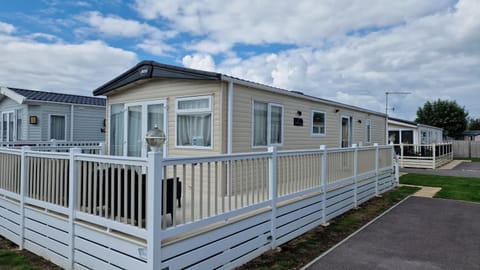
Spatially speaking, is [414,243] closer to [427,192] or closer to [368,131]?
[427,192]

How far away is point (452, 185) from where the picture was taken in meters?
10.2

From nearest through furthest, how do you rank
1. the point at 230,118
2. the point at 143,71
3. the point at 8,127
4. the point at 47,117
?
the point at 230,118, the point at 143,71, the point at 47,117, the point at 8,127

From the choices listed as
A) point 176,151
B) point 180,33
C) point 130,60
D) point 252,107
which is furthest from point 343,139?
point 130,60

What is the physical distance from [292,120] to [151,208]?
19.8 feet

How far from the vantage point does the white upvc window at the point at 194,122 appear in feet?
20.9

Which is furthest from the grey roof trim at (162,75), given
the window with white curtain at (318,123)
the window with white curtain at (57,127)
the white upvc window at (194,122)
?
the window with white curtain at (57,127)

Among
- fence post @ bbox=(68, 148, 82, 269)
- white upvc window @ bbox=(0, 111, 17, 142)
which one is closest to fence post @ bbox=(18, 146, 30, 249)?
fence post @ bbox=(68, 148, 82, 269)

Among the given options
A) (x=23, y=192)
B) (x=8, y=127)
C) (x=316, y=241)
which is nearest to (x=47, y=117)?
(x=8, y=127)

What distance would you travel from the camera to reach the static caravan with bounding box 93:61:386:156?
6.21 metres

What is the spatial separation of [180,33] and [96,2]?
345 centimetres

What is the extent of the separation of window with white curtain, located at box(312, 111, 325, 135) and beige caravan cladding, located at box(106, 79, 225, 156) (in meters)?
4.04

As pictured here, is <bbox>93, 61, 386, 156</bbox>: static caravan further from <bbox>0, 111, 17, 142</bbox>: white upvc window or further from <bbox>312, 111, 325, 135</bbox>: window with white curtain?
<bbox>0, 111, 17, 142</bbox>: white upvc window

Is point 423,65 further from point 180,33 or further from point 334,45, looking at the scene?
point 180,33

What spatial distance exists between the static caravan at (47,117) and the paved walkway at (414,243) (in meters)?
11.2
